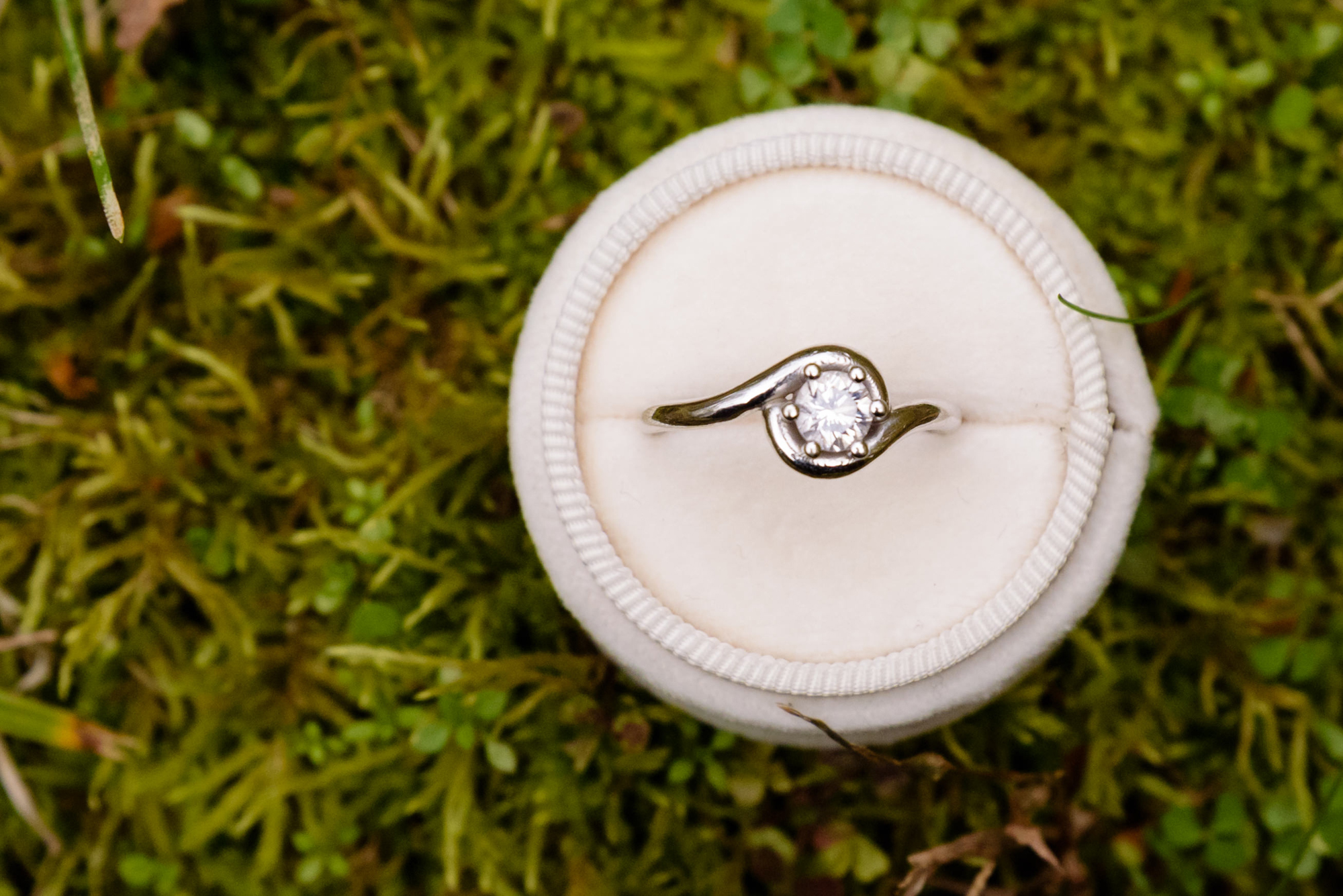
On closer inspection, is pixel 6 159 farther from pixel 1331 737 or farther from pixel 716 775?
pixel 1331 737

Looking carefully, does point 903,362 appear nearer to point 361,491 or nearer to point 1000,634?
point 1000,634

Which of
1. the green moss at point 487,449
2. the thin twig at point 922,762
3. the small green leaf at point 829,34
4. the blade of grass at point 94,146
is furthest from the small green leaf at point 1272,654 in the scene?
the blade of grass at point 94,146

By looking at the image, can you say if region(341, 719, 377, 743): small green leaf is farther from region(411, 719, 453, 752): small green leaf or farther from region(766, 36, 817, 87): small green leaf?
region(766, 36, 817, 87): small green leaf

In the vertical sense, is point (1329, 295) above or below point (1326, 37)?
below

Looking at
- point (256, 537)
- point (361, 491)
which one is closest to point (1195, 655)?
point (361, 491)

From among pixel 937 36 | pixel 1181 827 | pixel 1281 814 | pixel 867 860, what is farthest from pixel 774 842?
pixel 937 36

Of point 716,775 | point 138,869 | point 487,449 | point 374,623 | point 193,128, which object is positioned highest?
point 193,128

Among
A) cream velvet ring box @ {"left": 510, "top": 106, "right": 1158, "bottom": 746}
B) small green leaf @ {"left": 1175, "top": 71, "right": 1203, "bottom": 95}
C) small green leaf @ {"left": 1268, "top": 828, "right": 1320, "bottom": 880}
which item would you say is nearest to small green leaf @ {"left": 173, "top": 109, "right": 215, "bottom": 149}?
cream velvet ring box @ {"left": 510, "top": 106, "right": 1158, "bottom": 746}
